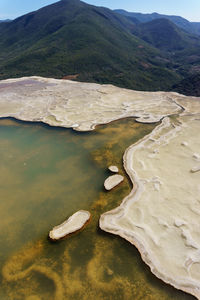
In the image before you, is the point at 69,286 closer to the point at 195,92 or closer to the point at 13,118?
the point at 13,118

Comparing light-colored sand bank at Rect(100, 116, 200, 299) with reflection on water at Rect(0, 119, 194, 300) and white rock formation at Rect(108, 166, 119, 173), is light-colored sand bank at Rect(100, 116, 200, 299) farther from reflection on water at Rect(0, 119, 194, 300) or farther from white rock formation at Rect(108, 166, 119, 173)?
white rock formation at Rect(108, 166, 119, 173)

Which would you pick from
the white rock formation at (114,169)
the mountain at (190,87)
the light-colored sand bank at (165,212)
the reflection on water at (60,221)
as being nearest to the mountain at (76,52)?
the mountain at (190,87)

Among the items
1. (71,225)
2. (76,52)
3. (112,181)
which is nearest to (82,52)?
(76,52)

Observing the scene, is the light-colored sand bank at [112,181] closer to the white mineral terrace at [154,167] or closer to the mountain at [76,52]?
the white mineral terrace at [154,167]

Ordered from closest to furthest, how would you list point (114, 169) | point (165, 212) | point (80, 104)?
point (165, 212) < point (114, 169) < point (80, 104)

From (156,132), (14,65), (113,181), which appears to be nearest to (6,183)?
(113,181)

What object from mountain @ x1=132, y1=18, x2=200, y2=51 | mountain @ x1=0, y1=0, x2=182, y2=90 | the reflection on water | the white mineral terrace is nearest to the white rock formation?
the reflection on water

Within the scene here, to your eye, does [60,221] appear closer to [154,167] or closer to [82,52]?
[154,167]
